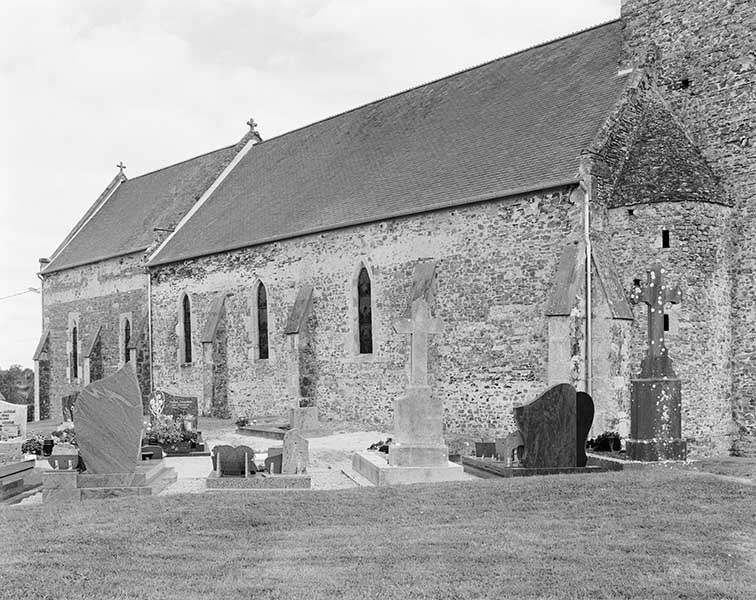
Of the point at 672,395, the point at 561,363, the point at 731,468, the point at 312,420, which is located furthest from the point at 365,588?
the point at 312,420

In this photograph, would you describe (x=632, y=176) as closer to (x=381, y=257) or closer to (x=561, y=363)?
(x=561, y=363)

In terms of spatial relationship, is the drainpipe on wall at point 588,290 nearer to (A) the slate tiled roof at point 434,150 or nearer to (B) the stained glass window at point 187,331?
(A) the slate tiled roof at point 434,150

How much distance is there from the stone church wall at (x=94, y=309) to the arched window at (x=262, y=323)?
674 centimetres

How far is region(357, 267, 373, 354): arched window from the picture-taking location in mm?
21234

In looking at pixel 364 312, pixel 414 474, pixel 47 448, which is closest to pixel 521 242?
pixel 364 312

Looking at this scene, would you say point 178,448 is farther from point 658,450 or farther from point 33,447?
point 658,450

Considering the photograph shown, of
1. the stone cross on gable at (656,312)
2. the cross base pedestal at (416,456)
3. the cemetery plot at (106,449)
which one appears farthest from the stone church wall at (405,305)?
the cemetery plot at (106,449)

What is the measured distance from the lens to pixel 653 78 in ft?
60.6

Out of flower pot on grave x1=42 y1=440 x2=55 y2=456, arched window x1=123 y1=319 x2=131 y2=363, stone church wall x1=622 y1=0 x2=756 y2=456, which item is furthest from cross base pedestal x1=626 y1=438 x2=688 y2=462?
arched window x1=123 y1=319 x2=131 y2=363

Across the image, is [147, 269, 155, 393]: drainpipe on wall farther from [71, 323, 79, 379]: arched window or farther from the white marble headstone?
the white marble headstone

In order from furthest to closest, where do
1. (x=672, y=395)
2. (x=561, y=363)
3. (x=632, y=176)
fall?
1. (x=632, y=176)
2. (x=561, y=363)
3. (x=672, y=395)

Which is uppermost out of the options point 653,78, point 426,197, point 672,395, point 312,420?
point 653,78

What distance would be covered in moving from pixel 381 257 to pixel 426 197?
1.92 metres

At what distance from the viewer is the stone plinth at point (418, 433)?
40.7 ft
